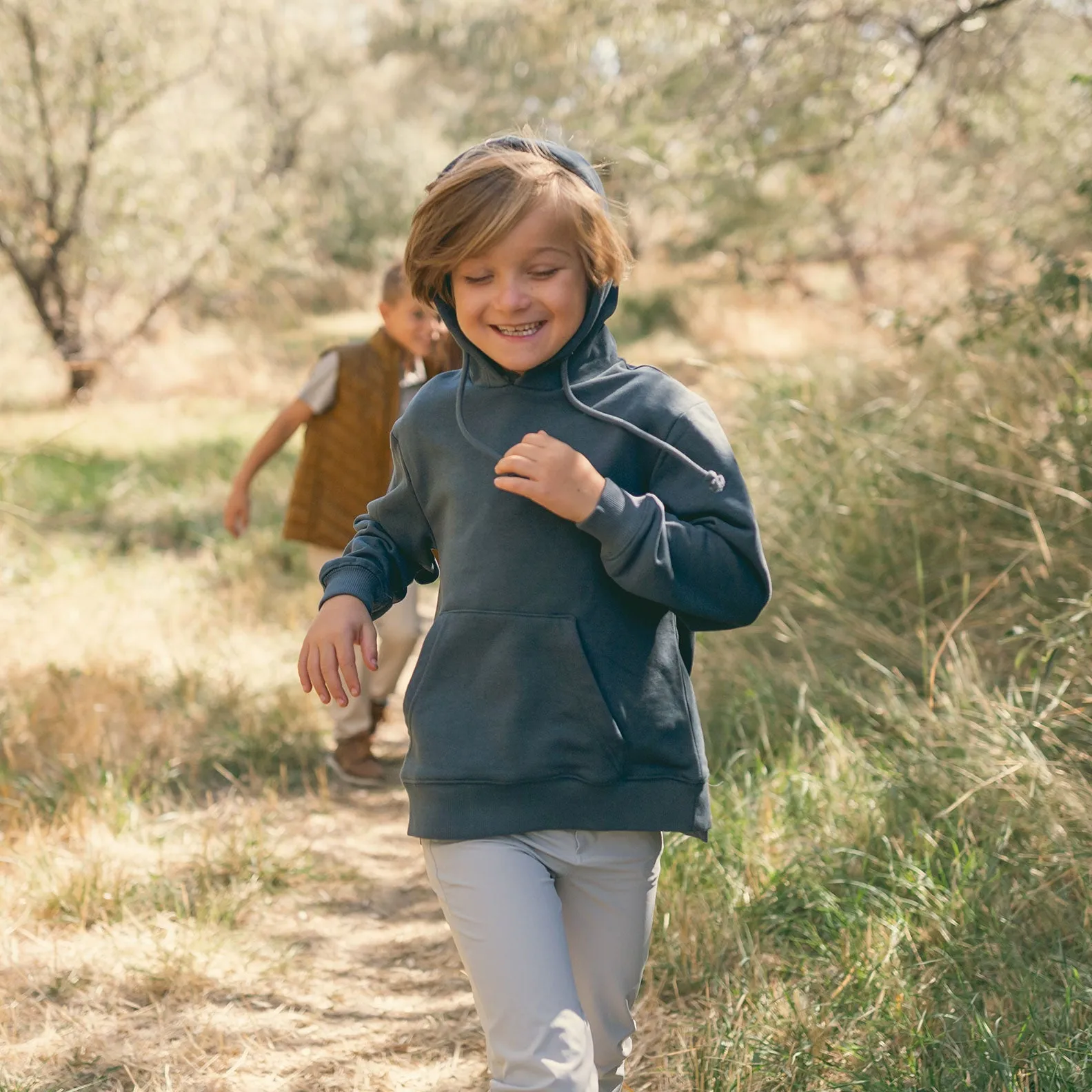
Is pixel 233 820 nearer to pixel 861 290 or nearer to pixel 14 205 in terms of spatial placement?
pixel 14 205

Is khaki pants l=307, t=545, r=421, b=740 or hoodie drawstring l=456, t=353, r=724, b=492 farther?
khaki pants l=307, t=545, r=421, b=740

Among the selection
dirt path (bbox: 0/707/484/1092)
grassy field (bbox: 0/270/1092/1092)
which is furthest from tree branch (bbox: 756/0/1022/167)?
dirt path (bbox: 0/707/484/1092)

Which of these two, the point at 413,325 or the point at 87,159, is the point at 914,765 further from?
the point at 87,159

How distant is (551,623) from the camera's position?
207 cm

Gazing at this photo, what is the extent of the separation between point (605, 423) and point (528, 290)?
243 millimetres

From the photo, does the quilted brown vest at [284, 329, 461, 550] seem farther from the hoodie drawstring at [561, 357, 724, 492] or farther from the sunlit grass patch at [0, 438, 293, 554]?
the sunlit grass patch at [0, 438, 293, 554]

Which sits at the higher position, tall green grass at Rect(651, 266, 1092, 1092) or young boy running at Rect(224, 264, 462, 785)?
young boy running at Rect(224, 264, 462, 785)

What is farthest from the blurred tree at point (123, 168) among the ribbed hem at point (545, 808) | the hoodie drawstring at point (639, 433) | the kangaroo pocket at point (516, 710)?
the ribbed hem at point (545, 808)

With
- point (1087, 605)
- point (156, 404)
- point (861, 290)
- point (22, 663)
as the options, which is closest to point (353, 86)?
point (861, 290)

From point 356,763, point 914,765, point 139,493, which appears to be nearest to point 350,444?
point 356,763

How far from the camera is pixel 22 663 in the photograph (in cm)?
536

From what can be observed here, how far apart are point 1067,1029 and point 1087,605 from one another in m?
1.30

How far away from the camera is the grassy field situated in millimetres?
2801

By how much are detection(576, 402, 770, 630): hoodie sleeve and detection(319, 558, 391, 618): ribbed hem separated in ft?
1.43
